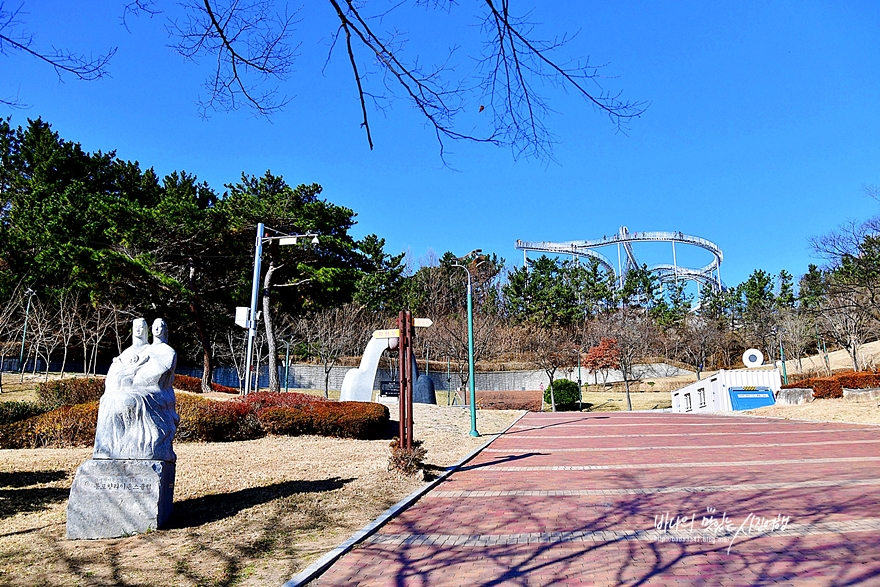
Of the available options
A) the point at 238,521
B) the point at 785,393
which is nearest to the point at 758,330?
the point at 785,393

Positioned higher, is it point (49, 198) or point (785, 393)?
point (49, 198)

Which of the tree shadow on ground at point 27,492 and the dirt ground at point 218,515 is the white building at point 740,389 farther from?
the tree shadow on ground at point 27,492

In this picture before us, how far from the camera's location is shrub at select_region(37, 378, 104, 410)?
14.5 meters

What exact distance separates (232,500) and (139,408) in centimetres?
196

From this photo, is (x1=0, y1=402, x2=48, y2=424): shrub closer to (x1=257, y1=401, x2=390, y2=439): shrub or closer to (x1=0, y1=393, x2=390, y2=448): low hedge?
(x1=0, y1=393, x2=390, y2=448): low hedge

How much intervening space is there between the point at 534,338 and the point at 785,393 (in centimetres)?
2309

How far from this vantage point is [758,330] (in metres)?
45.8

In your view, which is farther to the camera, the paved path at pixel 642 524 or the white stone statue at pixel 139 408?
the white stone statue at pixel 139 408

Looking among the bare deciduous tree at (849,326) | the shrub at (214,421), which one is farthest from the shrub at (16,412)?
the bare deciduous tree at (849,326)

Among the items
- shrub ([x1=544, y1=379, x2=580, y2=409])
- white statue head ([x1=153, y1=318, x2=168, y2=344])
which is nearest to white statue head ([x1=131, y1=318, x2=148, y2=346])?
white statue head ([x1=153, y1=318, x2=168, y2=344])

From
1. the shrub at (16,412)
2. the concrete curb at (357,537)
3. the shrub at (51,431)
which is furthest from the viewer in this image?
the shrub at (16,412)

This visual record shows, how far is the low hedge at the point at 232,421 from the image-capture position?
1138 centimetres

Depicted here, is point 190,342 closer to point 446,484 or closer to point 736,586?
point 446,484

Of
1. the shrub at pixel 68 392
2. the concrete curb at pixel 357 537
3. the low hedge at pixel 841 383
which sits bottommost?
the concrete curb at pixel 357 537
